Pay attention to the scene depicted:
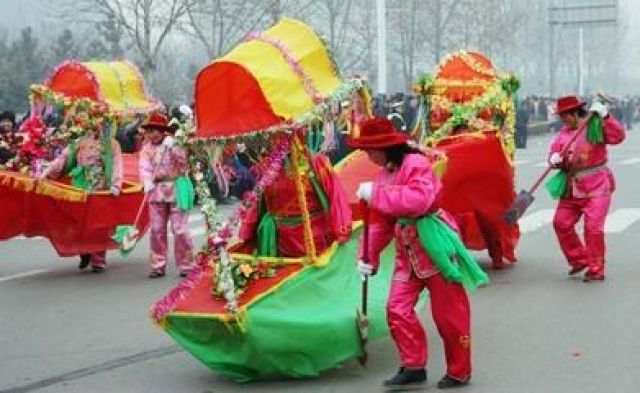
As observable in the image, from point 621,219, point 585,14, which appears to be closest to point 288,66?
point 621,219

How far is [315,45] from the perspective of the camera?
7805mm

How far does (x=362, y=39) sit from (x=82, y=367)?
36.5 m

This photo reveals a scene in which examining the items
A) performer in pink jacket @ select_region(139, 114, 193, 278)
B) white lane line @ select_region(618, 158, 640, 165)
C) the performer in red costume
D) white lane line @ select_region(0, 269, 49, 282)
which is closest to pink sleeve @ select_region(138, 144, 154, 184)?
performer in pink jacket @ select_region(139, 114, 193, 278)

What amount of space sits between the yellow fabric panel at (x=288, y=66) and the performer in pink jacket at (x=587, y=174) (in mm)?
3450

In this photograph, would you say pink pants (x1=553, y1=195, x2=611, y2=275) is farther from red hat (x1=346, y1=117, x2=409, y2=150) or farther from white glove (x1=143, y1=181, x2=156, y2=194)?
red hat (x1=346, y1=117, x2=409, y2=150)

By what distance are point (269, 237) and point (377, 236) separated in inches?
43.7

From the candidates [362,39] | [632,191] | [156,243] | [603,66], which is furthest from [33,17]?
[603,66]

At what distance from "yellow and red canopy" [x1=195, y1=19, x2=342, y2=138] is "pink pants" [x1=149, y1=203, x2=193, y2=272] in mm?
4476

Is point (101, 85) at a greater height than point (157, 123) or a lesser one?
greater

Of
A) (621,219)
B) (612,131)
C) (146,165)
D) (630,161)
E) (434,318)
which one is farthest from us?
(630,161)

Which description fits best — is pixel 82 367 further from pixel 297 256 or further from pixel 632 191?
pixel 632 191

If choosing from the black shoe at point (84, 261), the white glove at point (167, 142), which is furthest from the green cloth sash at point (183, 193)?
the black shoe at point (84, 261)

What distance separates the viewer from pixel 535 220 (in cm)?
1571

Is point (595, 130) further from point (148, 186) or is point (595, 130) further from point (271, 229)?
point (148, 186)
